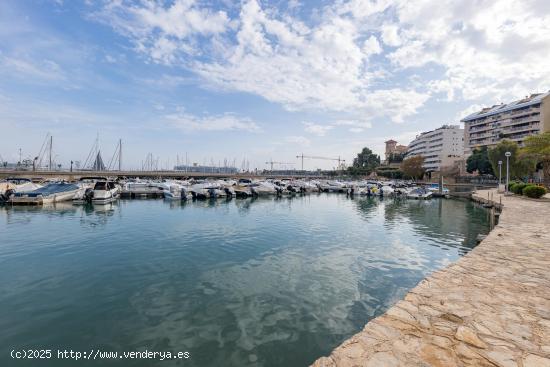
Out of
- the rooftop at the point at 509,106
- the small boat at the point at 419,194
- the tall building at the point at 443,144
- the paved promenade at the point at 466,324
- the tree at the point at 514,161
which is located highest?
the rooftop at the point at 509,106

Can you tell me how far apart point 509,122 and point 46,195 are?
413 feet

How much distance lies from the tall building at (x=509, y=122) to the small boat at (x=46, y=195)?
112412 millimetres

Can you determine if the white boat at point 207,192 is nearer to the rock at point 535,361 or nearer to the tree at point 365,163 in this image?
the rock at point 535,361

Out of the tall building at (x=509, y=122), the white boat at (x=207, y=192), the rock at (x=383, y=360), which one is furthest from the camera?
the tall building at (x=509, y=122)

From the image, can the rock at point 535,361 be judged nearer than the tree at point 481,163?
Yes

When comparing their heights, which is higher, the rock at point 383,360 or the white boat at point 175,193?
the rock at point 383,360

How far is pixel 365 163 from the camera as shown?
128500mm

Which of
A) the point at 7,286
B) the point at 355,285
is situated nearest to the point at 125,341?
the point at 7,286

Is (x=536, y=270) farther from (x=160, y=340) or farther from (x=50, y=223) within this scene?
(x=50, y=223)

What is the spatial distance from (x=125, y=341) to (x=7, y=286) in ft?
20.8

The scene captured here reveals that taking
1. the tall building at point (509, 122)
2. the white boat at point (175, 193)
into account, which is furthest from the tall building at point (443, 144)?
the white boat at point (175, 193)

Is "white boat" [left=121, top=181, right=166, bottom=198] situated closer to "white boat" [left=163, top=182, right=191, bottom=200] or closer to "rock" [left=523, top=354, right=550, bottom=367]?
"white boat" [left=163, top=182, right=191, bottom=200]

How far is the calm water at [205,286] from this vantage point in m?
6.47

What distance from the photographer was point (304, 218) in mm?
25703
